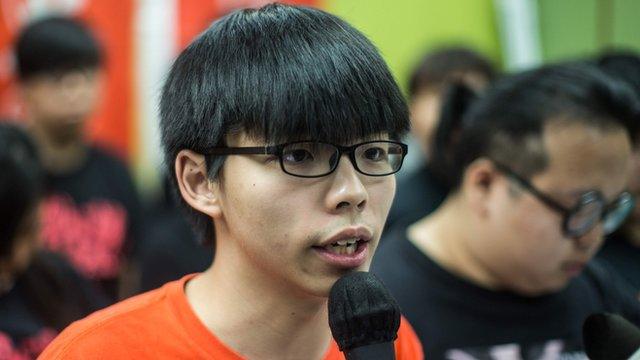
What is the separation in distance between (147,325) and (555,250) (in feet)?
3.96

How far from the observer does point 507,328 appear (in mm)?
2928

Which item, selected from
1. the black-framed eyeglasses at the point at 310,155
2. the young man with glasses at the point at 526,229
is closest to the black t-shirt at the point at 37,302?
the young man with glasses at the point at 526,229

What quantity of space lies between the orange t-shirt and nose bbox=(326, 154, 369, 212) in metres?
0.36

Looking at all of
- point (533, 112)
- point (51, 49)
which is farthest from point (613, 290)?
point (51, 49)

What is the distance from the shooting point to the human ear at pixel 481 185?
9.72 ft

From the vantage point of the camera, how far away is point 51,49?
4.84 meters

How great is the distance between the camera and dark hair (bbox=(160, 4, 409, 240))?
196 cm

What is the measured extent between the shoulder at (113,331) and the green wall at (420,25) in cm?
391

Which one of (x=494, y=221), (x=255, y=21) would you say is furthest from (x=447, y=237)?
(x=255, y=21)

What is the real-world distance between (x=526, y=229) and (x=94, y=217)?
242 cm

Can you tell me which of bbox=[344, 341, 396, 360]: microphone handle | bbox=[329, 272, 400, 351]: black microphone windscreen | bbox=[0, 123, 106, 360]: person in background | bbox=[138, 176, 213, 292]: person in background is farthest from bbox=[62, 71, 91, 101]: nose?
bbox=[344, 341, 396, 360]: microphone handle

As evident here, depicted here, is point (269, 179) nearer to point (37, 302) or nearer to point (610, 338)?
point (610, 338)

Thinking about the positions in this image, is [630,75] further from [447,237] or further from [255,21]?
[255,21]

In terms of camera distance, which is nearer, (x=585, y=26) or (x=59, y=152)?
(x=59, y=152)
